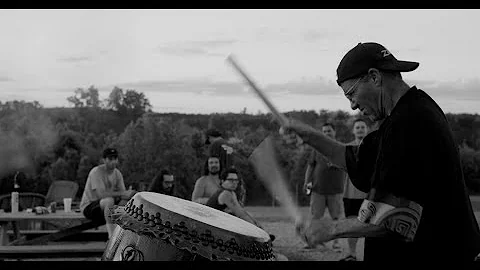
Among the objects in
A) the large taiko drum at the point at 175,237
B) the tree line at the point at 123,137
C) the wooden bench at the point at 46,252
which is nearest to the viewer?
the large taiko drum at the point at 175,237

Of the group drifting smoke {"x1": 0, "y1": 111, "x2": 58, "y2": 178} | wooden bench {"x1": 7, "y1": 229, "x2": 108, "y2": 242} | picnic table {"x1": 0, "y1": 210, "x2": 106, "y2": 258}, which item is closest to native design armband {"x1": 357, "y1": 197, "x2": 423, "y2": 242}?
picnic table {"x1": 0, "y1": 210, "x2": 106, "y2": 258}

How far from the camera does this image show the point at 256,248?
9.01 feet

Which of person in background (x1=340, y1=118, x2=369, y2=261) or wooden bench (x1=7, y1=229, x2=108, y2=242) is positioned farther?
wooden bench (x1=7, y1=229, x2=108, y2=242)

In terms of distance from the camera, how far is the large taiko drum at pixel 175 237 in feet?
8.50

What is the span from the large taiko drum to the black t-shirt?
1.90ft

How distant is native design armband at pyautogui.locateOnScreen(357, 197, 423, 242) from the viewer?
2.11 m

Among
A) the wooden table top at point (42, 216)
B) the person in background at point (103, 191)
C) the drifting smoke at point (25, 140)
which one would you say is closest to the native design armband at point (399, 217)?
the person in background at point (103, 191)

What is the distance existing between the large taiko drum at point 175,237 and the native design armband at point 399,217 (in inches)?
26.8

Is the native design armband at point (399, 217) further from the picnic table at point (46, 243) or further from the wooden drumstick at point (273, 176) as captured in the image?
the picnic table at point (46, 243)

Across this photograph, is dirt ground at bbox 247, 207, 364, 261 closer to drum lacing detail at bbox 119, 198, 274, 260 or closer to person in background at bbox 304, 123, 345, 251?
person in background at bbox 304, 123, 345, 251

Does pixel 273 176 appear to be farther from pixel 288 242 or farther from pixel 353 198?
pixel 288 242
